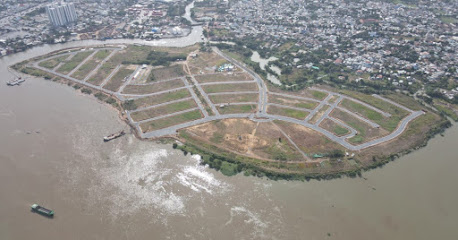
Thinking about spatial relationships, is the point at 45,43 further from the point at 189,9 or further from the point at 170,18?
the point at 189,9

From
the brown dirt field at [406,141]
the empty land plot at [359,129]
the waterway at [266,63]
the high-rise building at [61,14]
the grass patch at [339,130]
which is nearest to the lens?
the brown dirt field at [406,141]

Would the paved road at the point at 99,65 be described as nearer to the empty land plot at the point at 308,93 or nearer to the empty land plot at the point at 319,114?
the empty land plot at the point at 308,93

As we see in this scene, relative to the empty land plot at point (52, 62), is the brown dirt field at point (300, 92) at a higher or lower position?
higher

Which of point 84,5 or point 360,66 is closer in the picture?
point 360,66

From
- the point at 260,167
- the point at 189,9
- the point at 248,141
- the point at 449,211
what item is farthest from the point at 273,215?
the point at 189,9

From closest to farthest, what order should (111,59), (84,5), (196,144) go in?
(196,144), (111,59), (84,5)

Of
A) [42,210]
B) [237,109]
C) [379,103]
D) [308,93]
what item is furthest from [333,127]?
[42,210]

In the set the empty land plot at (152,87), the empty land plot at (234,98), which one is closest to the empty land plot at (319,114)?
the empty land plot at (234,98)

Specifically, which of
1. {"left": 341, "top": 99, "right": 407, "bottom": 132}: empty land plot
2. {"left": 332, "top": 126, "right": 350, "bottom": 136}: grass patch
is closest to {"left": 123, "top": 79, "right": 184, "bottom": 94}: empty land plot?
{"left": 332, "top": 126, "right": 350, "bottom": 136}: grass patch
